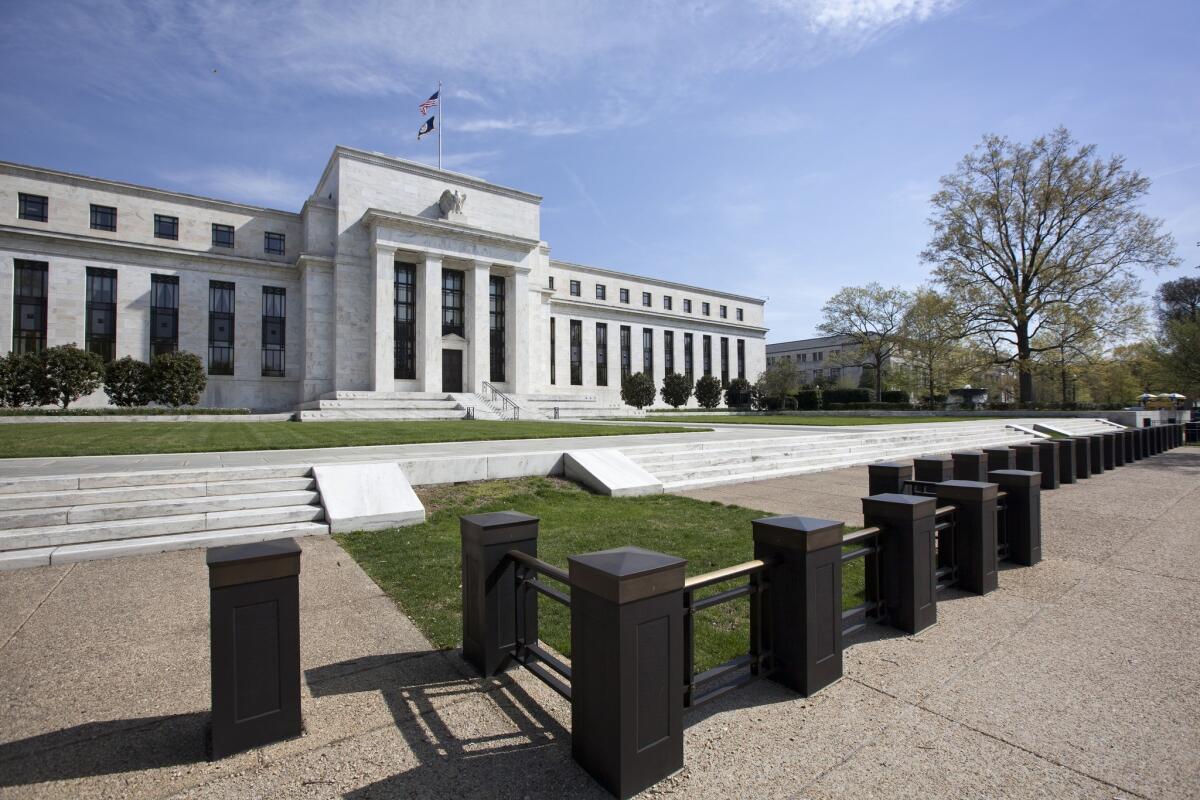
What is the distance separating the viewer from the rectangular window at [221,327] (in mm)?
38969

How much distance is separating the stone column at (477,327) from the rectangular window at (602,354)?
20.0m

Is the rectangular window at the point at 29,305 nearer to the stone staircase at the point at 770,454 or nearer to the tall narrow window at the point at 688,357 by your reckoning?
the stone staircase at the point at 770,454

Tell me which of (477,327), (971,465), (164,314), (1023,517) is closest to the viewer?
(1023,517)

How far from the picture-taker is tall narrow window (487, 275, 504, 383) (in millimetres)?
45031

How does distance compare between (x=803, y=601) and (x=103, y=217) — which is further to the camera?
(x=103, y=217)

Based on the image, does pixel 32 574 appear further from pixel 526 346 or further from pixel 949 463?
pixel 526 346

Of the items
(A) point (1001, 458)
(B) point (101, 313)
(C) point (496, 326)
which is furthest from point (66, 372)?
(A) point (1001, 458)

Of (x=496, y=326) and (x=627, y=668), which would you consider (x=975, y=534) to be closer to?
(x=627, y=668)

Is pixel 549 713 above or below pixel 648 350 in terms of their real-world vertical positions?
below

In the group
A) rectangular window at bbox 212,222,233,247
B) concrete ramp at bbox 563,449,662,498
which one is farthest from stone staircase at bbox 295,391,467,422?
concrete ramp at bbox 563,449,662,498

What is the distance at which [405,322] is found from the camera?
41344 mm

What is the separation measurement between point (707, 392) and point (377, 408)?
37927 mm

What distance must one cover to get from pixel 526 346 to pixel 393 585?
131 ft

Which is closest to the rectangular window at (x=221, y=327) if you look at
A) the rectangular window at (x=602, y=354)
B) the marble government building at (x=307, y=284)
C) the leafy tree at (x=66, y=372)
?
the marble government building at (x=307, y=284)
